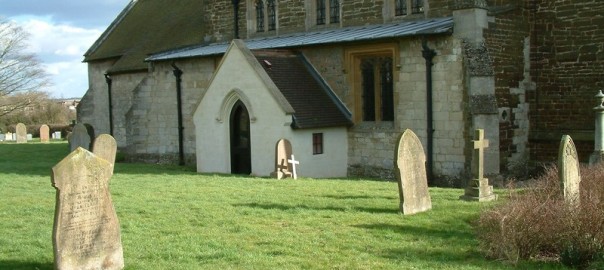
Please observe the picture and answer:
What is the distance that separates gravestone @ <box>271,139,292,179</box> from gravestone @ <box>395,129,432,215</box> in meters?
7.08

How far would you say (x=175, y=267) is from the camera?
8.77 meters

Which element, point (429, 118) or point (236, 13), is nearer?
point (429, 118)

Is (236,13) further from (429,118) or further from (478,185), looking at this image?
(478,185)

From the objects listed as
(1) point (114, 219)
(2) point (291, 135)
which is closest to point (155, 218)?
(1) point (114, 219)

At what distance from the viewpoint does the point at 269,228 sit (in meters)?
11.0

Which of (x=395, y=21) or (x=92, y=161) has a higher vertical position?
(x=395, y=21)

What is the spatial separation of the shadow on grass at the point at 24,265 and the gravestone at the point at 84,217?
0.67 metres

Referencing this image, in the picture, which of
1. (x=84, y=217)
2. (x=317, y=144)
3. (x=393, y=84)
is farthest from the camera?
(x=317, y=144)

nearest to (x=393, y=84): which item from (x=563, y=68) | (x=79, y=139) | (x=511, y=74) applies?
(x=511, y=74)

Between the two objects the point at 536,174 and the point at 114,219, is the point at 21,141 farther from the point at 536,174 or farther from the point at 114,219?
the point at 114,219

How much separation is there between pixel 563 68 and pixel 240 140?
994 cm

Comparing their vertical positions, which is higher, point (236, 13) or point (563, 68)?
point (236, 13)

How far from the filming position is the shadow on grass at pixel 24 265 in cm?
885

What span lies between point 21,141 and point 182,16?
836 inches
